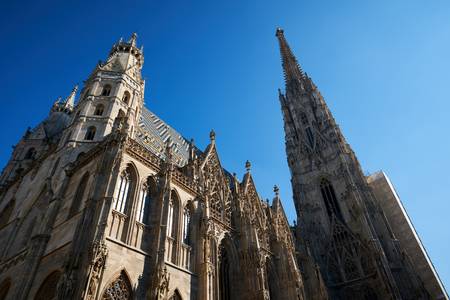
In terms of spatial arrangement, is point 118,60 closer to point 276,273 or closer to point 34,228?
point 34,228

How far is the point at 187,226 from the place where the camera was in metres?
17.8

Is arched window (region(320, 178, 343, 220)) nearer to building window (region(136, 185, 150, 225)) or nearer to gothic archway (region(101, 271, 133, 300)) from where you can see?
building window (region(136, 185, 150, 225))

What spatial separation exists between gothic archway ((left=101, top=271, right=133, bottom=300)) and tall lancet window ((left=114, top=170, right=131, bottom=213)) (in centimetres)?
298

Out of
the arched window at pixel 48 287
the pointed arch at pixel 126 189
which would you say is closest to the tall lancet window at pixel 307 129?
the pointed arch at pixel 126 189

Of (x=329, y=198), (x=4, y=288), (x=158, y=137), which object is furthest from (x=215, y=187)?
(x=329, y=198)

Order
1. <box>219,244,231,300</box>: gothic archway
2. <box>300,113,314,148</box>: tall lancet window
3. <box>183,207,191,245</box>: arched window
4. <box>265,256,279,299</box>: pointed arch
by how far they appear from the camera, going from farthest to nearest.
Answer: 1. <box>300,113,314,148</box>: tall lancet window
2. <box>265,256,279,299</box>: pointed arch
3. <box>219,244,231,300</box>: gothic archway
4. <box>183,207,191,245</box>: arched window

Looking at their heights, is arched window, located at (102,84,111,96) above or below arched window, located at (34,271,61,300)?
above

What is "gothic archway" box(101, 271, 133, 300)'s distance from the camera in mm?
11833

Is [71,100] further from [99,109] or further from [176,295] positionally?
[176,295]

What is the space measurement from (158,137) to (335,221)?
2004cm

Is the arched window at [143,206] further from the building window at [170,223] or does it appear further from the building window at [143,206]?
the building window at [170,223]

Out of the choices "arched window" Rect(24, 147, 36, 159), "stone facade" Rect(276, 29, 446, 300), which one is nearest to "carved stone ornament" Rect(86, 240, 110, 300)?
"stone facade" Rect(276, 29, 446, 300)

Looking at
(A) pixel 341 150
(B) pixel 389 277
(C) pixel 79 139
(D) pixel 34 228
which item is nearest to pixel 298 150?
(A) pixel 341 150

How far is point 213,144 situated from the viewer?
83.9 feet
